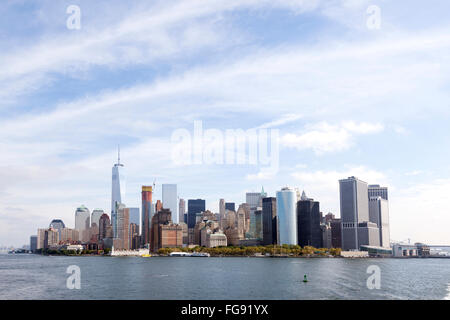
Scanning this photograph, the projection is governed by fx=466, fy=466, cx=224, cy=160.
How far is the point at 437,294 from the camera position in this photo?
84562 mm

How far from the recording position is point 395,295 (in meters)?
79.0
